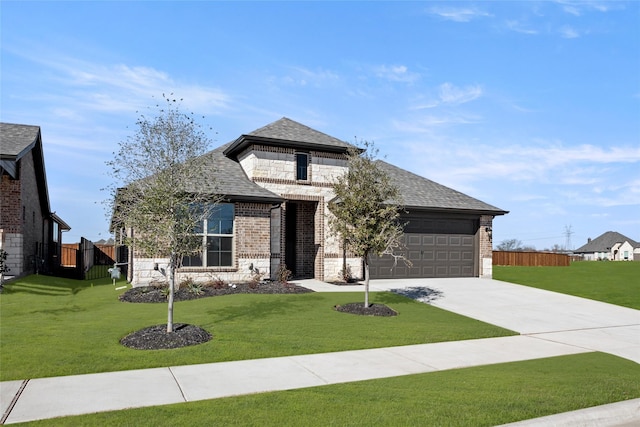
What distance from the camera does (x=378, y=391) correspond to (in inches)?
236

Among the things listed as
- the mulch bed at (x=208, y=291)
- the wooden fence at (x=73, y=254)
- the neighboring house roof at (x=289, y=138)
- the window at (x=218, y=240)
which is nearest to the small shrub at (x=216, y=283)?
the mulch bed at (x=208, y=291)

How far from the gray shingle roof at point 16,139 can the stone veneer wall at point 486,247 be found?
1846 cm

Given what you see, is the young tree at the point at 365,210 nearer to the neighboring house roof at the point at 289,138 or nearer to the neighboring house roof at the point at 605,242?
the neighboring house roof at the point at 289,138

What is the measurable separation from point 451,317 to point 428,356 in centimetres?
443

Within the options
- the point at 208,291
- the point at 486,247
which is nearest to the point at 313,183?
the point at 208,291

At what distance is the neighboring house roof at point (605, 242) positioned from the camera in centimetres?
8993

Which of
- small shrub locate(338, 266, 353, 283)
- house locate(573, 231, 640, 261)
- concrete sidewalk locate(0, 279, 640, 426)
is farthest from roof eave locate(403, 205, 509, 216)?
house locate(573, 231, 640, 261)

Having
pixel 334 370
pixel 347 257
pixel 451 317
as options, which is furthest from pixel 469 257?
pixel 334 370

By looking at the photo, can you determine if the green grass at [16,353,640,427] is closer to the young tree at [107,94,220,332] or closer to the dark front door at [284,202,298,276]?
the young tree at [107,94,220,332]

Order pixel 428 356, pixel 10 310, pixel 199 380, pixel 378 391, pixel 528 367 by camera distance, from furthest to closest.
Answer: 1. pixel 10 310
2. pixel 428 356
3. pixel 528 367
4. pixel 199 380
5. pixel 378 391

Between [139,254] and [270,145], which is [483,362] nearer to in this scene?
[139,254]

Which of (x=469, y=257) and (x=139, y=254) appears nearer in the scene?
→ (x=139, y=254)

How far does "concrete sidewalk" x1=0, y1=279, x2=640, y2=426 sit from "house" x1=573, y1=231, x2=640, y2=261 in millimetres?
88243

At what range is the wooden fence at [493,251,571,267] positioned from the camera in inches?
1501
